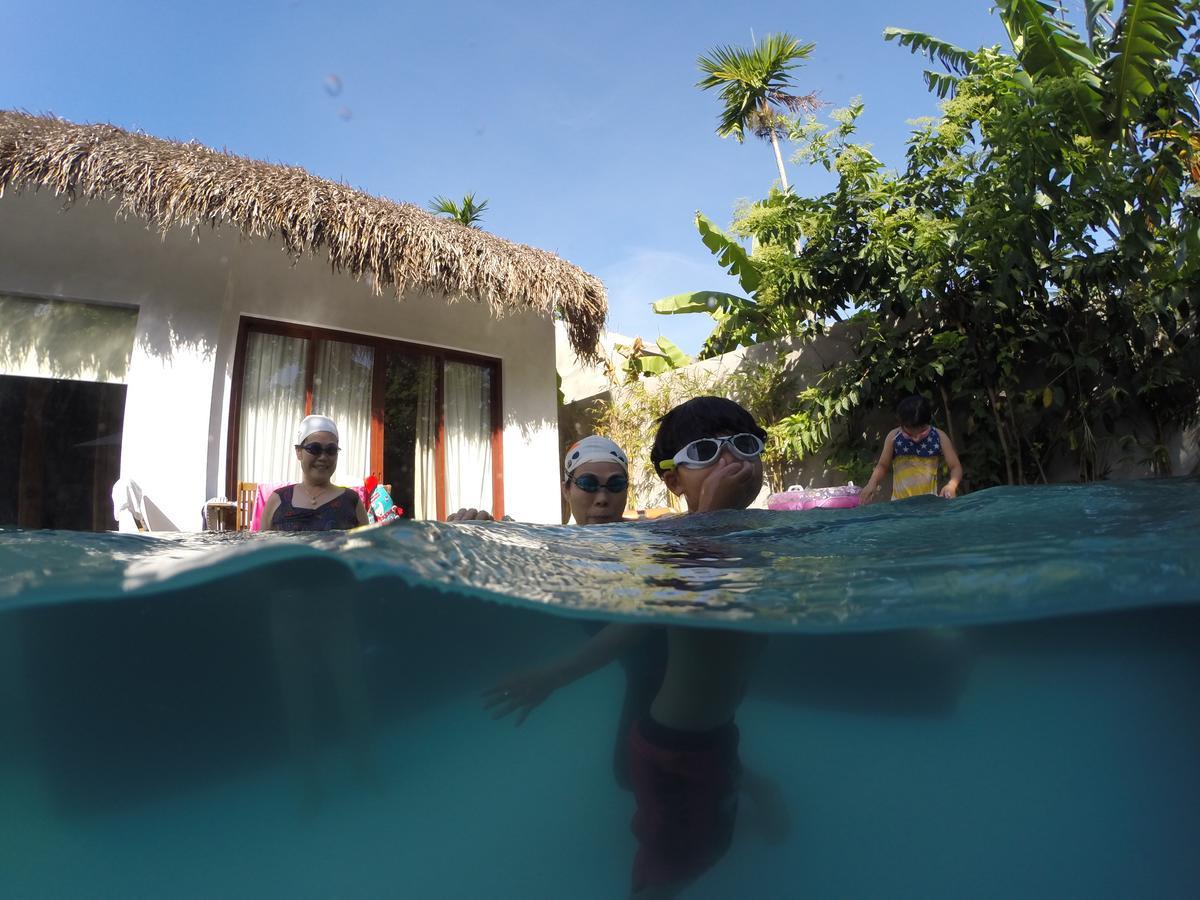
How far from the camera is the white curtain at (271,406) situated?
6539 millimetres

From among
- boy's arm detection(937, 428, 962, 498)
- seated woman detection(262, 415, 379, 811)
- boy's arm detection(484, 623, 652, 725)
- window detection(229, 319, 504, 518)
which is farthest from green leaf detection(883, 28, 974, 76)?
seated woman detection(262, 415, 379, 811)

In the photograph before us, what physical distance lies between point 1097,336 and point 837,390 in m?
2.19

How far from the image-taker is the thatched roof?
5402 millimetres

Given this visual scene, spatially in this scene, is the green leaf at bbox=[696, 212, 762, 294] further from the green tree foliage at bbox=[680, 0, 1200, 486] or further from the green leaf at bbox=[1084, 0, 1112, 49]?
the green leaf at bbox=[1084, 0, 1112, 49]

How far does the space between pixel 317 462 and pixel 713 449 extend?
2549 mm

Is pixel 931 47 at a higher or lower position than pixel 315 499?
higher

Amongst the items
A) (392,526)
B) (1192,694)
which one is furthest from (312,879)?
(1192,694)

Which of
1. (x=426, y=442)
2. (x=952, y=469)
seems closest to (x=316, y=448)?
(x=426, y=442)

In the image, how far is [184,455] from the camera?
6.08 metres

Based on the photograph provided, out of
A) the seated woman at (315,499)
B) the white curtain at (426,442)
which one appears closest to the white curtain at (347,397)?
the white curtain at (426,442)

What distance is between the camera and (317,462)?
4301 mm

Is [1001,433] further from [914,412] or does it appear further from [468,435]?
[468,435]

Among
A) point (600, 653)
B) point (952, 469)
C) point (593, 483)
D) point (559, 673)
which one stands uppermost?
point (952, 469)

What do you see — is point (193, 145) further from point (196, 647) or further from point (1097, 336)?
point (1097, 336)
